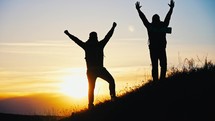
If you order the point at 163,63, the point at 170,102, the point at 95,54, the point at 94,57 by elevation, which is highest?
the point at 95,54

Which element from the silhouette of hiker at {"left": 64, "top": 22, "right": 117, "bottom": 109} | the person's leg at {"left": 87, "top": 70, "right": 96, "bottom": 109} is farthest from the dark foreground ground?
the silhouette of hiker at {"left": 64, "top": 22, "right": 117, "bottom": 109}

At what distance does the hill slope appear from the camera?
10.6 m

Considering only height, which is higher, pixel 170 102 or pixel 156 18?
pixel 156 18

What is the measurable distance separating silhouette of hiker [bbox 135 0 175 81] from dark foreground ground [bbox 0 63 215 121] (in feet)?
2.03

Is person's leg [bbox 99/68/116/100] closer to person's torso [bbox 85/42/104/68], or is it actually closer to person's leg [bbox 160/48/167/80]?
person's torso [bbox 85/42/104/68]

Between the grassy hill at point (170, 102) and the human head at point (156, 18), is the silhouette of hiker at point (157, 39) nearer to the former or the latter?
the human head at point (156, 18)

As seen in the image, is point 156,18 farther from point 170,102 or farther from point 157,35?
point 170,102

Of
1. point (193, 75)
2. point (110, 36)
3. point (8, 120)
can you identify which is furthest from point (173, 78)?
point (8, 120)

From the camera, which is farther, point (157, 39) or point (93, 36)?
point (93, 36)

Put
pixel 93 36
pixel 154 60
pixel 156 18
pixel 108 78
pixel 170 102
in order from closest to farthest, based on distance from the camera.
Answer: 1. pixel 170 102
2. pixel 156 18
3. pixel 154 60
4. pixel 108 78
5. pixel 93 36

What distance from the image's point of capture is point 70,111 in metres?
17.0

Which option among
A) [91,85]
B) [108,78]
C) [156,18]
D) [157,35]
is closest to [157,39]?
[157,35]

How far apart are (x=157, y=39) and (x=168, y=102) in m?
2.99

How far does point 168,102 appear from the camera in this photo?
1155cm
